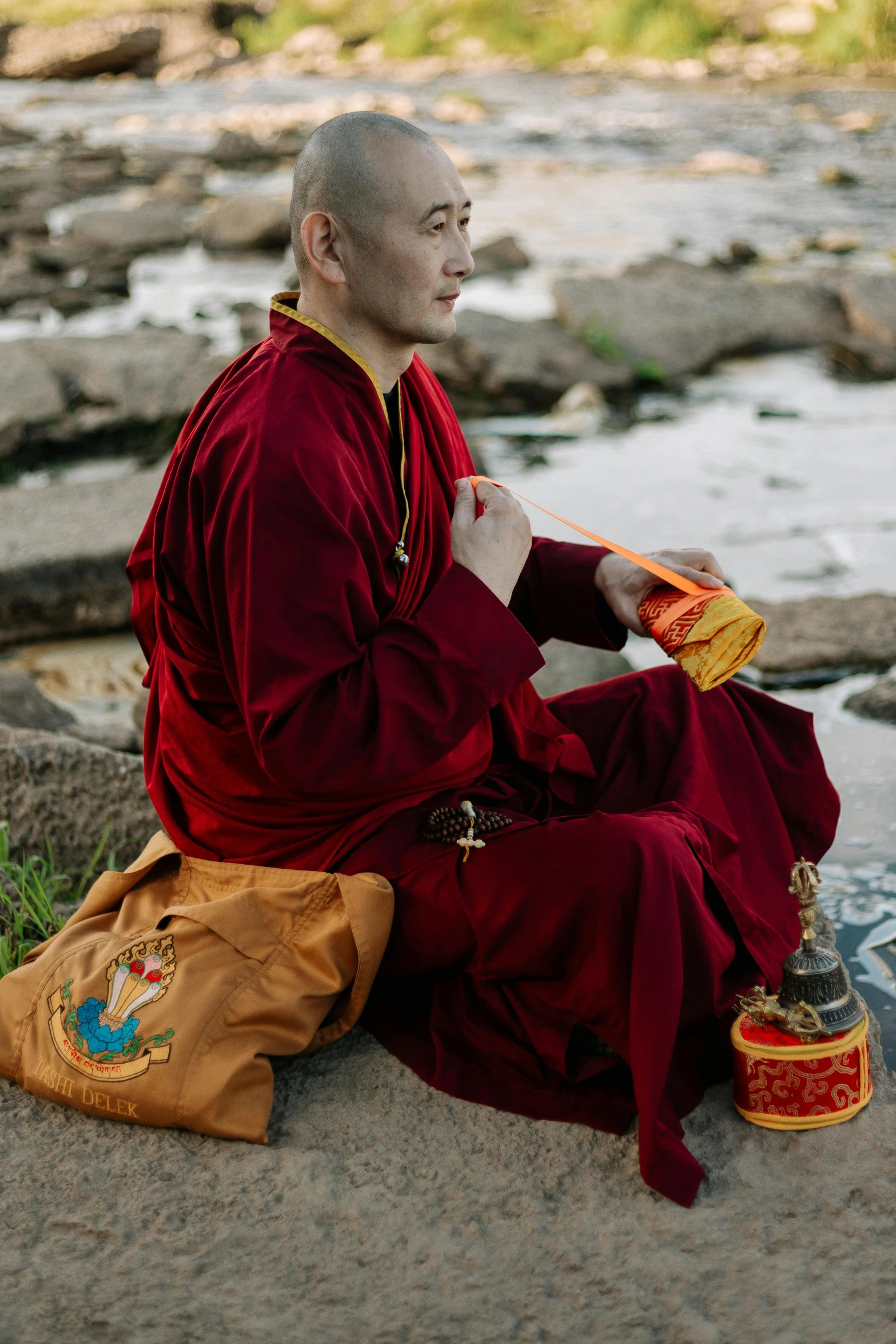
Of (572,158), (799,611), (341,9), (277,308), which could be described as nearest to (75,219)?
(572,158)

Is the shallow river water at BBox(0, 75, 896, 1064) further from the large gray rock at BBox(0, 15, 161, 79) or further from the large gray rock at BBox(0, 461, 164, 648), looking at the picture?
the large gray rock at BBox(0, 15, 161, 79)

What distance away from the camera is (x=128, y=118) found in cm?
1878

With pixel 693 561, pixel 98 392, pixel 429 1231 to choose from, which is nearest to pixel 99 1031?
pixel 429 1231

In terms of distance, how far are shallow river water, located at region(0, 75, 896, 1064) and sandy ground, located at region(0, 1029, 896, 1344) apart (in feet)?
1.76

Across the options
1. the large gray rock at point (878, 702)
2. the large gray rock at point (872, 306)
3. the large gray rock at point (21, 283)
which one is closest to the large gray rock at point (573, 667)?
the large gray rock at point (878, 702)

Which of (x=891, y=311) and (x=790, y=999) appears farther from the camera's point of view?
(x=891, y=311)

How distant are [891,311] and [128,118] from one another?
14963 mm

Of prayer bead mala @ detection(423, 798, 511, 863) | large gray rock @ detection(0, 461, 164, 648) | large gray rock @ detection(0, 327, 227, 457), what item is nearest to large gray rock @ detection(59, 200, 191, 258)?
large gray rock @ detection(0, 327, 227, 457)

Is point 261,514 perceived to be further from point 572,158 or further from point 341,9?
point 341,9

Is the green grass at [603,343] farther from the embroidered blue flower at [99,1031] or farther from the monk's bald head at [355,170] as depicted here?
the embroidered blue flower at [99,1031]

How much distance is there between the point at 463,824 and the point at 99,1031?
0.59 meters

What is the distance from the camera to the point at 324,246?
6.31ft

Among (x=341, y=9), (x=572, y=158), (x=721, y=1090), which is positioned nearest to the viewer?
(x=721, y=1090)

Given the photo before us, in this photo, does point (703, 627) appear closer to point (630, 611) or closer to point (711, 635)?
point (711, 635)
